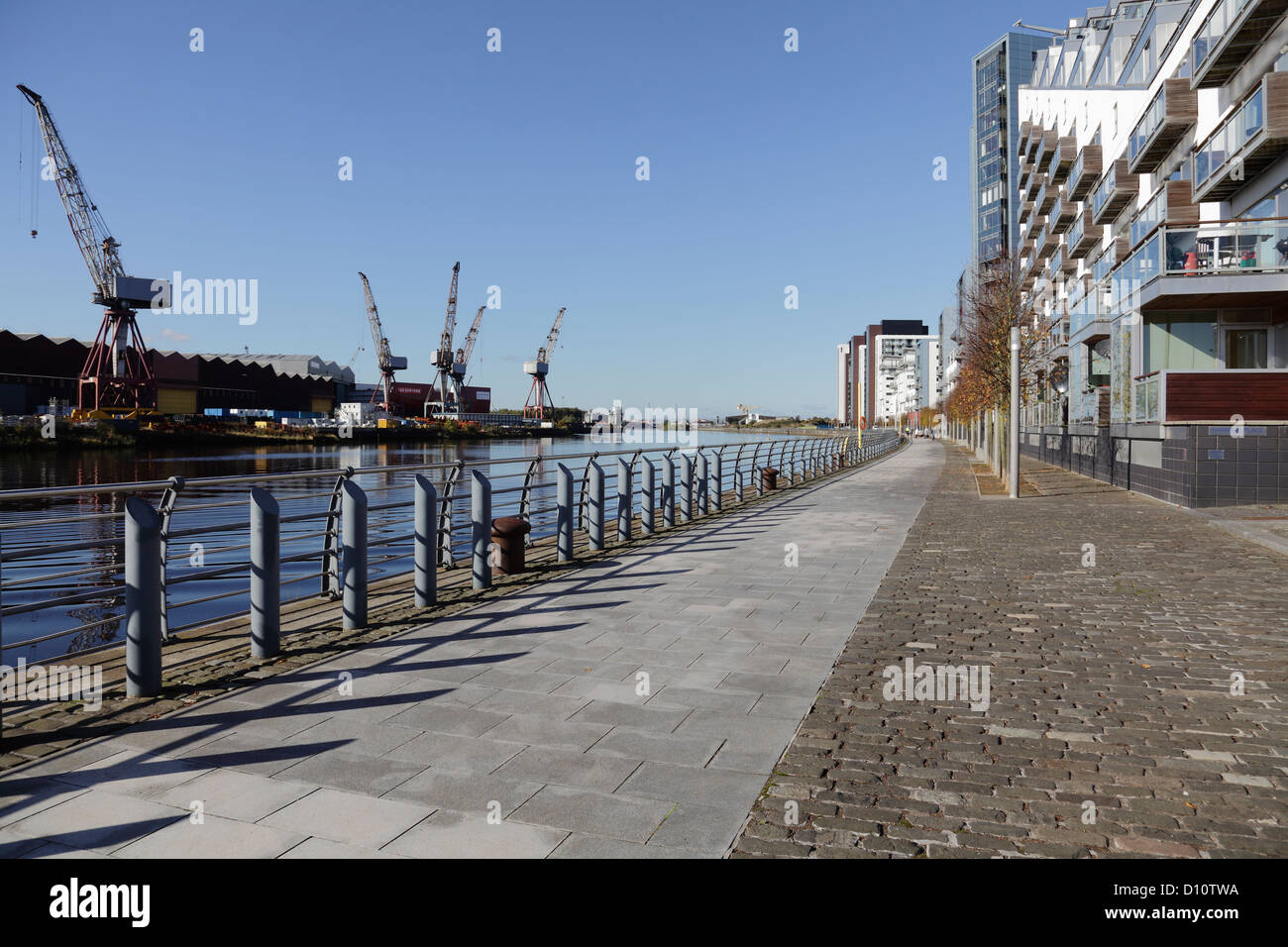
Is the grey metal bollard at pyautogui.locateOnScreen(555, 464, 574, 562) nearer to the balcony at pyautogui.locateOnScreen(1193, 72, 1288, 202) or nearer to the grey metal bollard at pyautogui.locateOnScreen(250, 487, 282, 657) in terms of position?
the grey metal bollard at pyautogui.locateOnScreen(250, 487, 282, 657)

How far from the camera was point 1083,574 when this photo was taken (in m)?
9.66

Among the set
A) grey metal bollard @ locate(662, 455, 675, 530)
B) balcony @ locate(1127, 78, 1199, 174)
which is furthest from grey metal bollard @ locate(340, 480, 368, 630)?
balcony @ locate(1127, 78, 1199, 174)

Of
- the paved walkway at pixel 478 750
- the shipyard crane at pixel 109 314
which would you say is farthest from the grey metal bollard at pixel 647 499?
the shipyard crane at pixel 109 314

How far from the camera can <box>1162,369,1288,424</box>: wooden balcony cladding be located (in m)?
16.1

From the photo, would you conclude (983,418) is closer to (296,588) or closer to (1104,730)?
(296,588)

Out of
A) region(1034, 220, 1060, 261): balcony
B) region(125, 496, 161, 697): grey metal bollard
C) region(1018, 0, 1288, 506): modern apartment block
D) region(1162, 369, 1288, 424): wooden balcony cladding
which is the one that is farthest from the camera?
region(1034, 220, 1060, 261): balcony

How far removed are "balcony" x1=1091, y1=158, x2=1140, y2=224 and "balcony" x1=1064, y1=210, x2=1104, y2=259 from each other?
3.33 feet

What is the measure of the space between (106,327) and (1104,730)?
98.3 metres

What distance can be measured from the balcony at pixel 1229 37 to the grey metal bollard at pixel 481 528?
20.8m

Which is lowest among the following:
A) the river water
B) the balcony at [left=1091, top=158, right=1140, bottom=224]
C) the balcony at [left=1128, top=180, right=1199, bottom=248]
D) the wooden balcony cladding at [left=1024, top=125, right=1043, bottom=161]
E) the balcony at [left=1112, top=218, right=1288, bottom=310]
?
the river water

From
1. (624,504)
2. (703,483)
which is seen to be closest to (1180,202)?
(703,483)

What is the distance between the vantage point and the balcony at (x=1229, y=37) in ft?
63.6

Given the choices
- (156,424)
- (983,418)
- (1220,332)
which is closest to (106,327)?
(156,424)

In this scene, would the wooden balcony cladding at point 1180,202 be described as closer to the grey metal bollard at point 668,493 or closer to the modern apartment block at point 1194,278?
the modern apartment block at point 1194,278
